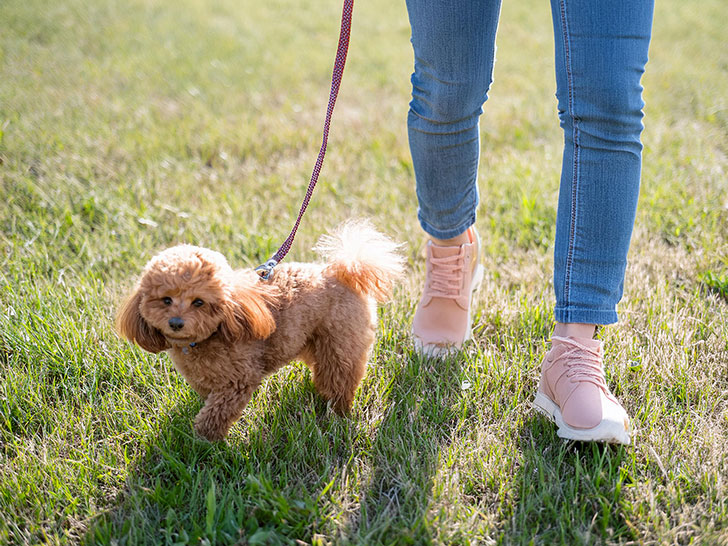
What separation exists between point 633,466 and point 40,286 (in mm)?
2622

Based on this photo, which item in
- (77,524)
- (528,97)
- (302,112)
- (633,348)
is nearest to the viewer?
(77,524)

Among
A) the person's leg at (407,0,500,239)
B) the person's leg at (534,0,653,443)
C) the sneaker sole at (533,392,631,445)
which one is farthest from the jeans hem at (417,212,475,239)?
the sneaker sole at (533,392,631,445)

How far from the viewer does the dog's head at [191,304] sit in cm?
177

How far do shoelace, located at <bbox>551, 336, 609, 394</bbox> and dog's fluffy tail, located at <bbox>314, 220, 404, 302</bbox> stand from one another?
667mm

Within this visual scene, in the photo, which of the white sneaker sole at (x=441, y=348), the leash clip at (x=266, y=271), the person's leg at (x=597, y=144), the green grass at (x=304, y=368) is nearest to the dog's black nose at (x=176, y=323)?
the leash clip at (x=266, y=271)

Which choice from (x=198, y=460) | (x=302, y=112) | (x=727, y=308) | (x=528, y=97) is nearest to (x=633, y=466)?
(x=727, y=308)

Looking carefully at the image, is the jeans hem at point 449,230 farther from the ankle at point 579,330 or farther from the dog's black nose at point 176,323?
the dog's black nose at point 176,323

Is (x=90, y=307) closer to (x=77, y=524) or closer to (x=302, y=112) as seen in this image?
(x=77, y=524)

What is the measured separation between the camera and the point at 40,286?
109 inches

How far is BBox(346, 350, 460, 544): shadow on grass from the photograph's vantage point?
1.66 metres

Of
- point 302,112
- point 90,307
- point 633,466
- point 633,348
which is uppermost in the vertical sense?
point 302,112

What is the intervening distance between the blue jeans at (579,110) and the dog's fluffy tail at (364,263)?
414 mm

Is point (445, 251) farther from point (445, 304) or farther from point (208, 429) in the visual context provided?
point (208, 429)

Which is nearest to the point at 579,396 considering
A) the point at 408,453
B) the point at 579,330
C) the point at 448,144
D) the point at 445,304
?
the point at 579,330
